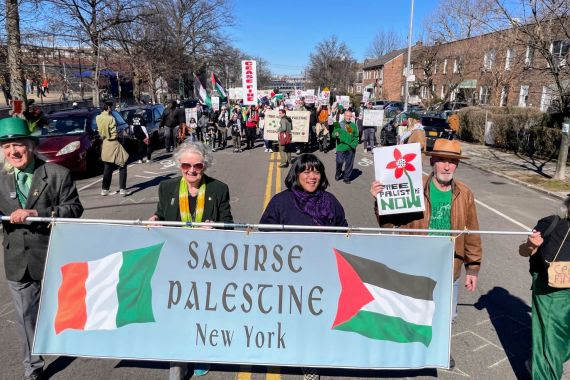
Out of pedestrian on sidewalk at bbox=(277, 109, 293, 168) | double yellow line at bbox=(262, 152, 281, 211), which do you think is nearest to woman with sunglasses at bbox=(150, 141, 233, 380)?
double yellow line at bbox=(262, 152, 281, 211)

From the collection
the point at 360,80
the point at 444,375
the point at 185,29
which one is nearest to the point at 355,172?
the point at 444,375

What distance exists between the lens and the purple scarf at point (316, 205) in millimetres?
3359

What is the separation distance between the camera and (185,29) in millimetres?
47125

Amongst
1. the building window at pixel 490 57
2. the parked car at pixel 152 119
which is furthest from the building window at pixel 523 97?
the parked car at pixel 152 119

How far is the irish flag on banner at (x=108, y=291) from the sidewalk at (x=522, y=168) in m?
10.5

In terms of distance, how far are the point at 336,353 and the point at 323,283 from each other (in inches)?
18.9

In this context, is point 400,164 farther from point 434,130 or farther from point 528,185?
point 434,130

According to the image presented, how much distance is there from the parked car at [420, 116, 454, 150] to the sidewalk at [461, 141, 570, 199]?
1297mm

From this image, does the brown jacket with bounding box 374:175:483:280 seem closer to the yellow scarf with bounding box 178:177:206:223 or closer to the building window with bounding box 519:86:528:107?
the yellow scarf with bounding box 178:177:206:223

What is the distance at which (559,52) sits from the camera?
11.3 meters

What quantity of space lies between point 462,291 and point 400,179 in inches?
83.2

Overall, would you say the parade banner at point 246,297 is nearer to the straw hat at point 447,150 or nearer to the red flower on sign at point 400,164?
the straw hat at point 447,150

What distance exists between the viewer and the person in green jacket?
10.9 metres

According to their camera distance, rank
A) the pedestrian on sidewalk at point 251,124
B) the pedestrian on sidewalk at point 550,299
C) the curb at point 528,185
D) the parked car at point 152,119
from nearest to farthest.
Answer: the pedestrian on sidewalk at point 550,299 < the curb at point 528,185 < the parked car at point 152,119 < the pedestrian on sidewalk at point 251,124
